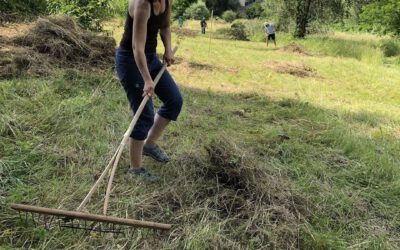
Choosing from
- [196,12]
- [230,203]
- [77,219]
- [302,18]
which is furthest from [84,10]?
[196,12]

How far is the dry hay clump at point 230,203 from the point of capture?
2732 mm

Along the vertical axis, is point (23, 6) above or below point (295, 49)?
above

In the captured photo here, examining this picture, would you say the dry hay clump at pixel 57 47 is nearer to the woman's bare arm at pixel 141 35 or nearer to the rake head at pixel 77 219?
the woman's bare arm at pixel 141 35

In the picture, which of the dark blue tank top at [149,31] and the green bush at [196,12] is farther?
the green bush at [196,12]

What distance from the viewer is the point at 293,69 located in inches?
363

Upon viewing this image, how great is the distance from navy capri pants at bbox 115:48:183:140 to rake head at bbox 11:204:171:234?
718 millimetres

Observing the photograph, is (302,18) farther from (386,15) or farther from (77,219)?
(77,219)

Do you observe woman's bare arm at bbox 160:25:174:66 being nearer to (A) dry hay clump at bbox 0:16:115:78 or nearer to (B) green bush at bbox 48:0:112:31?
(A) dry hay clump at bbox 0:16:115:78

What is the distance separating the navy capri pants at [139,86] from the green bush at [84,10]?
5784 millimetres

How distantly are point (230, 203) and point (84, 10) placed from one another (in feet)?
22.1

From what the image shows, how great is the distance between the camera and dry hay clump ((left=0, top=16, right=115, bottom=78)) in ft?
19.5

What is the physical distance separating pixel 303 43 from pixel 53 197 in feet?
47.1

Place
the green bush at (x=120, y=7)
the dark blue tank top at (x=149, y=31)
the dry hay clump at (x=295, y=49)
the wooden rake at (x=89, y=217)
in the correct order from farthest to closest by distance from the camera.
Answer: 1. the dry hay clump at (x=295, y=49)
2. the green bush at (x=120, y=7)
3. the dark blue tank top at (x=149, y=31)
4. the wooden rake at (x=89, y=217)

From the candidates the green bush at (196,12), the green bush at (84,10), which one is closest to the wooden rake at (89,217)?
the green bush at (84,10)
